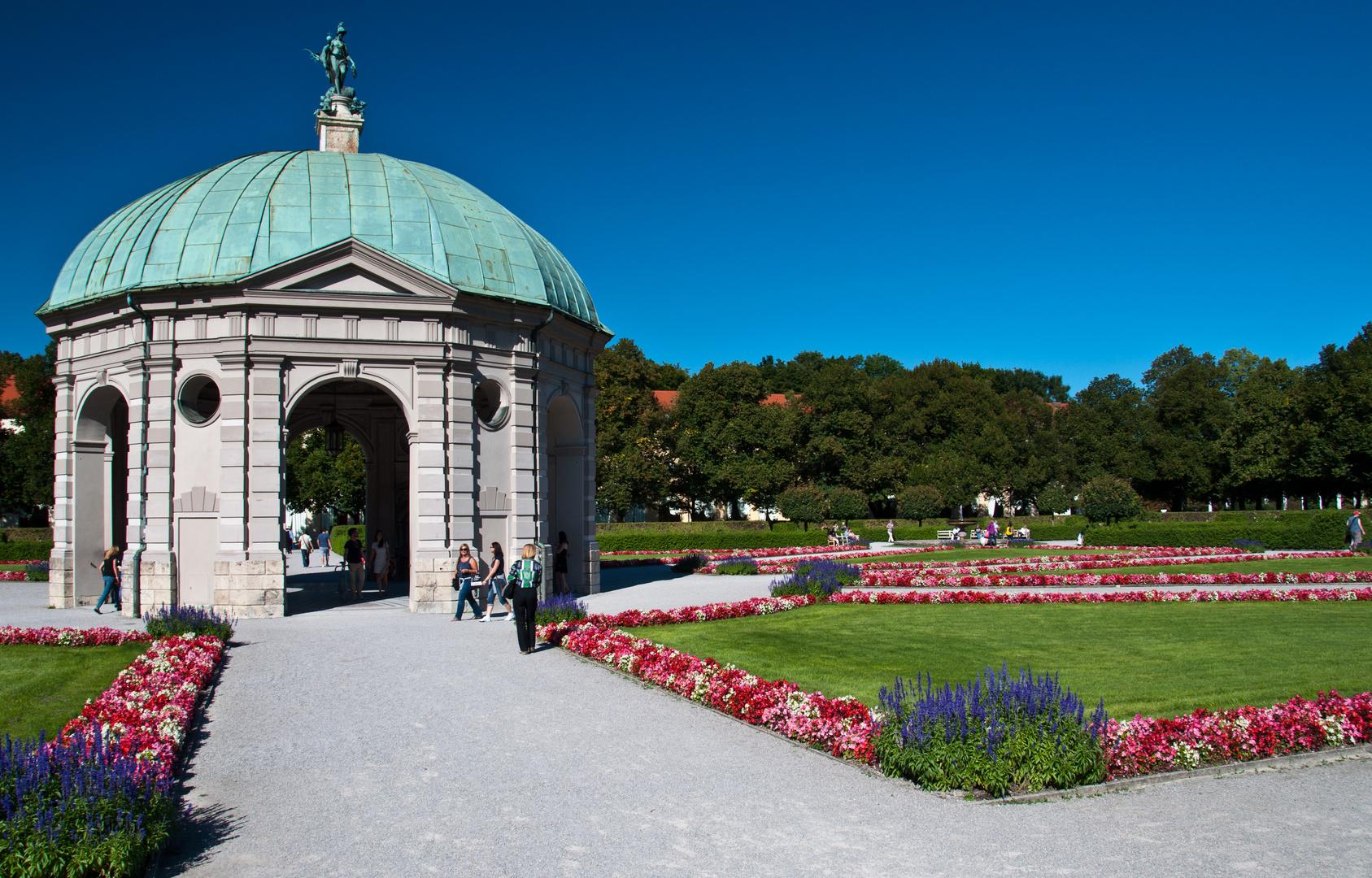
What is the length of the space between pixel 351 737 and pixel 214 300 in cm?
1450

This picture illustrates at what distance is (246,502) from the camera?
2145cm

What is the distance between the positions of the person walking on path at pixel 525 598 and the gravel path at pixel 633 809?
11.4 ft

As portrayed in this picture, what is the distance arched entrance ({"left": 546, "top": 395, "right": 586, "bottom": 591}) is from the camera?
1080 inches

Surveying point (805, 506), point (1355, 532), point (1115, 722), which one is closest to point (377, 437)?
point (1115, 722)

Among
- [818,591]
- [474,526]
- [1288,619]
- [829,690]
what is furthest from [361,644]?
[1288,619]

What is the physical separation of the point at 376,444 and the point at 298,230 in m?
9.58

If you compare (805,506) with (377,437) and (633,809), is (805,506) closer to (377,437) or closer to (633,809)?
(377,437)

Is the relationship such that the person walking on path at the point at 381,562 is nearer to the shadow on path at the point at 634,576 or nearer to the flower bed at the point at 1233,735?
A: the shadow on path at the point at 634,576


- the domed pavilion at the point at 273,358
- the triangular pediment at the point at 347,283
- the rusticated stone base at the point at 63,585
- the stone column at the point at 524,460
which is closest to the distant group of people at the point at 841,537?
the domed pavilion at the point at 273,358

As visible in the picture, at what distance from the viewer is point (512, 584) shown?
16.5 meters

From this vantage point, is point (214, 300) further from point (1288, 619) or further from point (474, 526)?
point (1288, 619)

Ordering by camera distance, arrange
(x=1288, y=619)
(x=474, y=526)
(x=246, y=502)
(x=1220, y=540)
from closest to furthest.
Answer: (x=1288, y=619)
(x=246, y=502)
(x=474, y=526)
(x=1220, y=540)

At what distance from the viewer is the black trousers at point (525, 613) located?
52.1ft

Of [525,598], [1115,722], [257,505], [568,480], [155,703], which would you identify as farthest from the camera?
[568,480]
